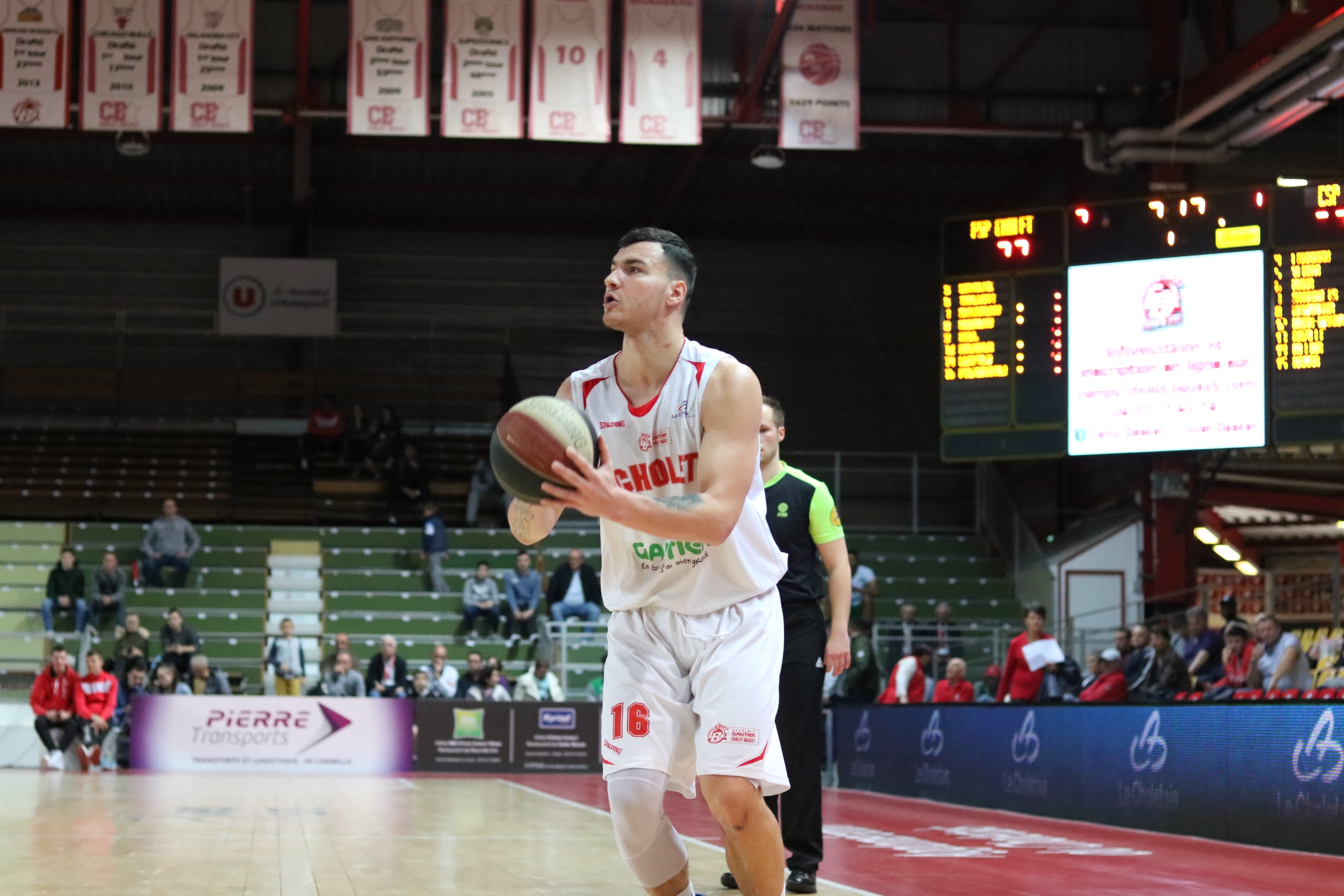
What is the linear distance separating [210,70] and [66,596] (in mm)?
8350

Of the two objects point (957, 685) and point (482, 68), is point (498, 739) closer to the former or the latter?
point (957, 685)

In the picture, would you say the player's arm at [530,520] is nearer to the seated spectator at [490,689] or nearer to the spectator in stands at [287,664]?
the seated spectator at [490,689]

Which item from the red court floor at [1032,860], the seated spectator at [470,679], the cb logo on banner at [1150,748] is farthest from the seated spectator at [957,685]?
the seated spectator at [470,679]

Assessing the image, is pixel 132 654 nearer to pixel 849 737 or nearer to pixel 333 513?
pixel 333 513

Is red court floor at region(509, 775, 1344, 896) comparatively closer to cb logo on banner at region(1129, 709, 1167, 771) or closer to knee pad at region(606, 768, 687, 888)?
cb logo on banner at region(1129, 709, 1167, 771)

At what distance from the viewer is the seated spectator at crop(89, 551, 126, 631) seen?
21.6 m

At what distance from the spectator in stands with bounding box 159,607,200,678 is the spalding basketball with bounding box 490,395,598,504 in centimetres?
1732

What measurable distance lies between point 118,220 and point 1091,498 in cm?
1795

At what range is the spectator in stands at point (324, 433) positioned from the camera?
27328 mm

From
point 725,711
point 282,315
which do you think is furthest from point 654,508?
point 282,315

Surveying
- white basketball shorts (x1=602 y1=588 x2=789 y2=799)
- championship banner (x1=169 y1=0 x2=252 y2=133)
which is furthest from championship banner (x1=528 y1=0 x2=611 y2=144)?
white basketball shorts (x1=602 y1=588 x2=789 y2=799)

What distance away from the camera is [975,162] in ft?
85.0

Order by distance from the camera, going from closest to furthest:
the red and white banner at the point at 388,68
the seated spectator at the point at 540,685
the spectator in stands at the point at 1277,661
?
the spectator in stands at the point at 1277,661
the red and white banner at the point at 388,68
the seated spectator at the point at 540,685

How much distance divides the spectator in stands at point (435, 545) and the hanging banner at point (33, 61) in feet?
28.6
